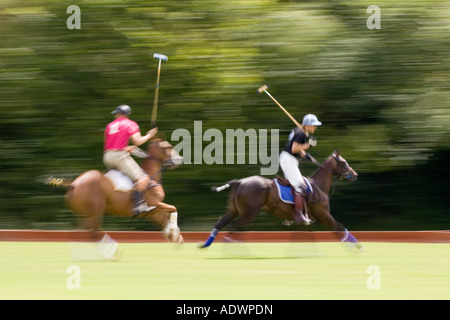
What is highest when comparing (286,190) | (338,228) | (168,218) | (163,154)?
(163,154)

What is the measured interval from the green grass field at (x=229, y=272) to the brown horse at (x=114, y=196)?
0.46 metres

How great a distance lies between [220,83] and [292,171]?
4.20 metres

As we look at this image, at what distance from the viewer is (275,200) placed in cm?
1146

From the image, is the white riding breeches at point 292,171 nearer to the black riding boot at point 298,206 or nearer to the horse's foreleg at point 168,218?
the black riding boot at point 298,206

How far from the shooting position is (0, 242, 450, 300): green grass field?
7457mm

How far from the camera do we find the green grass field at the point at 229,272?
7.46 meters

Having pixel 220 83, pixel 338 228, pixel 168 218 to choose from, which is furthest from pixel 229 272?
pixel 220 83

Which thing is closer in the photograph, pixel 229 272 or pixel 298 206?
pixel 229 272

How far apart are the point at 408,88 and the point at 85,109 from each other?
5.87 metres

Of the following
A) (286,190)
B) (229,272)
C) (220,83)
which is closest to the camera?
(229,272)

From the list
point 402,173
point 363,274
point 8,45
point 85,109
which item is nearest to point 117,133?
point 363,274

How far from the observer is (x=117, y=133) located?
35.3 feet

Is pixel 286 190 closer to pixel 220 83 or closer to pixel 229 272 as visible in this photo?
pixel 229 272

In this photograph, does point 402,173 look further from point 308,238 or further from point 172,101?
point 172,101
